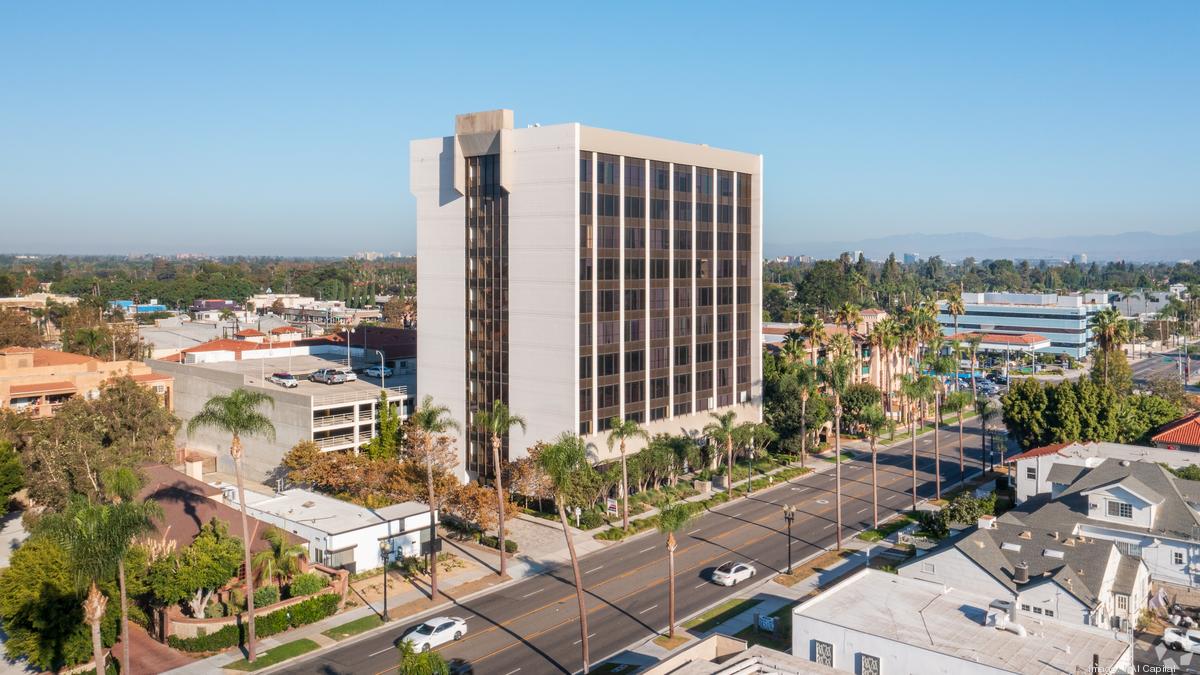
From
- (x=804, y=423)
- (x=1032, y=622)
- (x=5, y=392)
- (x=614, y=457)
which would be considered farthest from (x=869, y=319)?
(x=5, y=392)

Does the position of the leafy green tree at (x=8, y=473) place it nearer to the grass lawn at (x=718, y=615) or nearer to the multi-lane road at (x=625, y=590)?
the multi-lane road at (x=625, y=590)

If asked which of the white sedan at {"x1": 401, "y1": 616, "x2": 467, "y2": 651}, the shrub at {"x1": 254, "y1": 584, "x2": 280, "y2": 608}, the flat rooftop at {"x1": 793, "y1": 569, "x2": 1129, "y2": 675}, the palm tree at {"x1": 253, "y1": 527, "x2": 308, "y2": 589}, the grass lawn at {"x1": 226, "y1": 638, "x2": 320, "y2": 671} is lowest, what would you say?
the grass lawn at {"x1": 226, "y1": 638, "x2": 320, "y2": 671}

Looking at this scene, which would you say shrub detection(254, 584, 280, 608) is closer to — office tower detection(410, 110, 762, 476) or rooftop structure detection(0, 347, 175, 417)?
office tower detection(410, 110, 762, 476)

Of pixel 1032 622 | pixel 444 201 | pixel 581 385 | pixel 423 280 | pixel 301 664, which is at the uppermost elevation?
pixel 444 201

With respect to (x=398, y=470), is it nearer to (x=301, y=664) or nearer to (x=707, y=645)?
(x=301, y=664)

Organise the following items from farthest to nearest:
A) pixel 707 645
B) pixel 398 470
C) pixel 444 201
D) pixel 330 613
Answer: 1. pixel 444 201
2. pixel 398 470
3. pixel 330 613
4. pixel 707 645

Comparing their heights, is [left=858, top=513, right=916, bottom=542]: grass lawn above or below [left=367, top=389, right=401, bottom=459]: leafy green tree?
below

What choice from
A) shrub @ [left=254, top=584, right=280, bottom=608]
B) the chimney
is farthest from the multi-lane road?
the chimney
